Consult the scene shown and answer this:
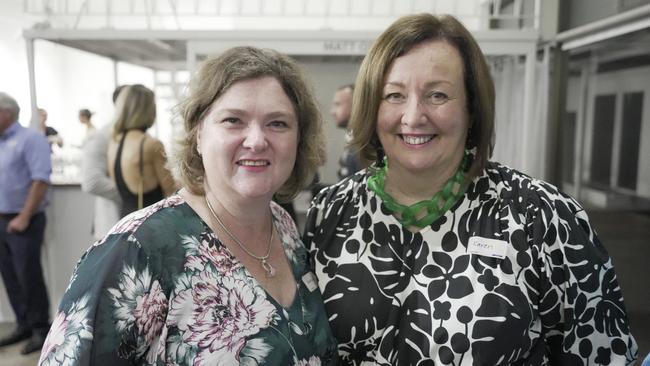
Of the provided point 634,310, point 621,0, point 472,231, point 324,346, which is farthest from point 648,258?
point 324,346

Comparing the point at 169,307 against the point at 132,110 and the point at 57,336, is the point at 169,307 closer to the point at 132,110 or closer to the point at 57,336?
the point at 57,336

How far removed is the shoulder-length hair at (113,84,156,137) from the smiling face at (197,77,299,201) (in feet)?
6.11

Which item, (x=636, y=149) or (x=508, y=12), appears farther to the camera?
(x=508, y=12)

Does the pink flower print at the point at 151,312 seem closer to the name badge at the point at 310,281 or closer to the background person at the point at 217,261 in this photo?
the background person at the point at 217,261

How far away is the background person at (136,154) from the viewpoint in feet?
9.20

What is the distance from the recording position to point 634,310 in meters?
2.06

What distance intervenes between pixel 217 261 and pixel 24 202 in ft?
9.44

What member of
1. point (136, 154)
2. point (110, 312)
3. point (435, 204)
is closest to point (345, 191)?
point (435, 204)

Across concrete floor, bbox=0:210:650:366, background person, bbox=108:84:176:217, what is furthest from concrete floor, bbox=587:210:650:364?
background person, bbox=108:84:176:217

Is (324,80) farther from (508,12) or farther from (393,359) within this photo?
(393,359)

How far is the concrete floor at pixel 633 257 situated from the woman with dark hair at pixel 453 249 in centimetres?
91

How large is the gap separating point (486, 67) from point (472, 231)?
42 centimetres

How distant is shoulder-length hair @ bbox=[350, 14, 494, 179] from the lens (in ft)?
4.15

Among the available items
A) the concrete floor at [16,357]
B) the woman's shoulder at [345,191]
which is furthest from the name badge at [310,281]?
the concrete floor at [16,357]
